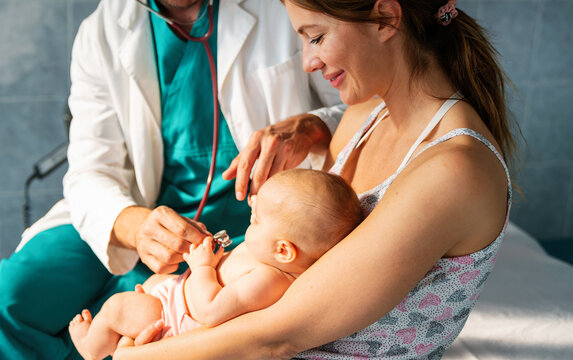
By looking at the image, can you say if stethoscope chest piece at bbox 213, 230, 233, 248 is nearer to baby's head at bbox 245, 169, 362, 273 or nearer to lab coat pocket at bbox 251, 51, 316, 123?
baby's head at bbox 245, 169, 362, 273

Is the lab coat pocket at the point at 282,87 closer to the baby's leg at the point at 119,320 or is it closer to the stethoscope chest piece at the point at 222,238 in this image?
the stethoscope chest piece at the point at 222,238

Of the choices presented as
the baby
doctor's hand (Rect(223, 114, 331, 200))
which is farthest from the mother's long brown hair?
doctor's hand (Rect(223, 114, 331, 200))

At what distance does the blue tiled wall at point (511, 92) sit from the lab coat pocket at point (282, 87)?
1.15 metres

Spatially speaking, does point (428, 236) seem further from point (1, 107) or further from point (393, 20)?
point (1, 107)

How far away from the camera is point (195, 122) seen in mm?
1744

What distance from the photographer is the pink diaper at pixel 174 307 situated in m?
1.16

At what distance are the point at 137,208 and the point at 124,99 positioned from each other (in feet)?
1.32

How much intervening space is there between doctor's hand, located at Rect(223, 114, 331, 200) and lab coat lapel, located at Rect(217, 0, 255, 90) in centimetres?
32

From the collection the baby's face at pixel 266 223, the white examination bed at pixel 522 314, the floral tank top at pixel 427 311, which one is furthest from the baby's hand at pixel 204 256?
the white examination bed at pixel 522 314

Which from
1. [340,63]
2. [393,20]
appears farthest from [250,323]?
[393,20]

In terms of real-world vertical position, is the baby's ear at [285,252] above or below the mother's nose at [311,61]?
below

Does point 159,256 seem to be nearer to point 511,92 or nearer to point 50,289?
point 50,289

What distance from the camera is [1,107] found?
281cm

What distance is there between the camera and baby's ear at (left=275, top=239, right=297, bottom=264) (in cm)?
106
